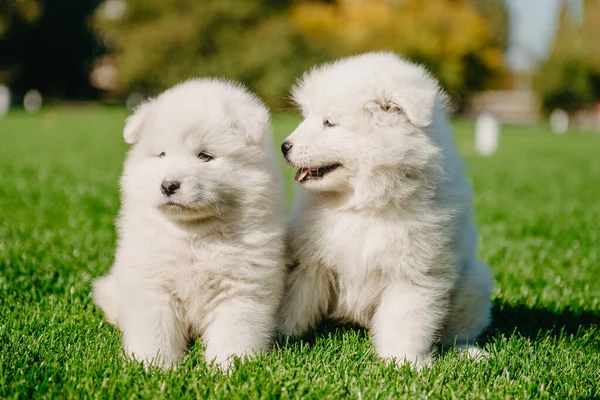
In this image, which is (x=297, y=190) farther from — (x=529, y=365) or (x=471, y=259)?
(x=529, y=365)

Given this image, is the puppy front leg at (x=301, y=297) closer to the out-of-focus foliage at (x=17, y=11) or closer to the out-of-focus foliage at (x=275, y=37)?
the out-of-focus foliage at (x=275, y=37)

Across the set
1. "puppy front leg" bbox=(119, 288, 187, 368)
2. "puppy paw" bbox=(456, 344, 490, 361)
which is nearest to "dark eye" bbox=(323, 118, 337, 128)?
"puppy front leg" bbox=(119, 288, 187, 368)

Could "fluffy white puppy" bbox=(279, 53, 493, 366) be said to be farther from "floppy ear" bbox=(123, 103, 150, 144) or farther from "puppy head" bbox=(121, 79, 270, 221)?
"floppy ear" bbox=(123, 103, 150, 144)

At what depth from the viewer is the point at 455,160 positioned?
3.29 m

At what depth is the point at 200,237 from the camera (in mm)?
2900

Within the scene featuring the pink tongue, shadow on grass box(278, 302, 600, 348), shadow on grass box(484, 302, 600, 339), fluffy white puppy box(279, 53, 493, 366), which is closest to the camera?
fluffy white puppy box(279, 53, 493, 366)

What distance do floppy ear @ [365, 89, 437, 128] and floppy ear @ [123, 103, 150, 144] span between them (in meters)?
1.08

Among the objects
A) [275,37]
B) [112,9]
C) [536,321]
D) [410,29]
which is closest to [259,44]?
[275,37]

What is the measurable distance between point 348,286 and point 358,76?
1.05 m

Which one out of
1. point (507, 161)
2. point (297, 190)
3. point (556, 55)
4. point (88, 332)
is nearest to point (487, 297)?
point (297, 190)

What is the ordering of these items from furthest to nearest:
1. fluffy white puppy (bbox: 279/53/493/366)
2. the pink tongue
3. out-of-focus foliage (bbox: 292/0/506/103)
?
out-of-focus foliage (bbox: 292/0/506/103) < the pink tongue < fluffy white puppy (bbox: 279/53/493/366)

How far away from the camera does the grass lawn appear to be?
2553mm

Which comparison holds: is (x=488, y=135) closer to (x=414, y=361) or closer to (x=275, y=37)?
(x=414, y=361)

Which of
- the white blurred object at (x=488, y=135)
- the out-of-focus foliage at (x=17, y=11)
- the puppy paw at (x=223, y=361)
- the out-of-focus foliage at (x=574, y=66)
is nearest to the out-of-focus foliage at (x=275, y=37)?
the out-of-focus foliage at (x=17, y=11)
